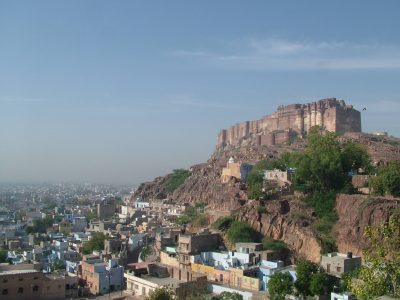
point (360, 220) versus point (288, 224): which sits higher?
point (360, 220)

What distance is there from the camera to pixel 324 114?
210 ft

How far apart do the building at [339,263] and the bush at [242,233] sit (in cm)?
525

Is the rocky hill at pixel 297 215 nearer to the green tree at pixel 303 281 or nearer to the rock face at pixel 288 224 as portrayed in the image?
the rock face at pixel 288 224

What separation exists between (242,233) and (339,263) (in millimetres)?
6576

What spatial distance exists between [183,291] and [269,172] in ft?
49.0

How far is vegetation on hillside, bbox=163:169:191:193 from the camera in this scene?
183ft

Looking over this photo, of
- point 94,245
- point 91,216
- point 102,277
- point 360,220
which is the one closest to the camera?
point 360,220

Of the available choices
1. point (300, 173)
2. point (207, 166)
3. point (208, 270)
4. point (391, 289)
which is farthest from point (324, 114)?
point (391, 289)

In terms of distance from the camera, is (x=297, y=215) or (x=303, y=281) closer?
(x=303, y=281)

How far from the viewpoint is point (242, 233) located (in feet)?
95.5

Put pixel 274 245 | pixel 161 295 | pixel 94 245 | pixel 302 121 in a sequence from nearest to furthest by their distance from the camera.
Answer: pixel 161 295, pixel 274 245, pixel 94 245, pixel 302 121

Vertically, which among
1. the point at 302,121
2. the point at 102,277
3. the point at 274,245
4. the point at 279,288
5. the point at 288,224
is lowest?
the point at 102,277

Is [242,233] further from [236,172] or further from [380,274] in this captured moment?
[380,274]

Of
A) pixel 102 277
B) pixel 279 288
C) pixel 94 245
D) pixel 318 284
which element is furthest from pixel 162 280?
pixel 94 245
